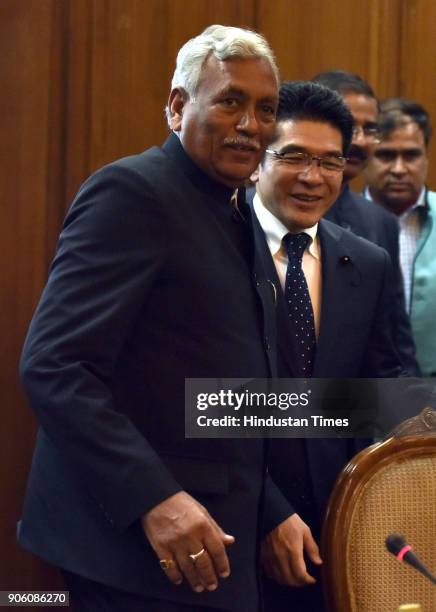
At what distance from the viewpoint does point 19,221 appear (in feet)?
7.32

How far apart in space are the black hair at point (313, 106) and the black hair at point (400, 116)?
710 millimetres

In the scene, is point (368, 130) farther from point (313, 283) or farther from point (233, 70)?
point (233, 70)

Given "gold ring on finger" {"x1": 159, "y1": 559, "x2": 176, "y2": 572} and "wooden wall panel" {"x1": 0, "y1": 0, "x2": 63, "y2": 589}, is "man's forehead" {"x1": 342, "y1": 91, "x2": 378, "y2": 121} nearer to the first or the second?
"wooden wall panel" {"x1": 0, "y1": 0, "x2": 63, "y2": 589}

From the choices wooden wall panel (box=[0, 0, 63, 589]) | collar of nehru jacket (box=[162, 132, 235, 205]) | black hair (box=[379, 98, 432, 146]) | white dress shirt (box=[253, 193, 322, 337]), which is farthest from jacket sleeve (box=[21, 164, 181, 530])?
black hair (box=[379, 98, 432, 146])

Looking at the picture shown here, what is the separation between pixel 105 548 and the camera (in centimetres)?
160

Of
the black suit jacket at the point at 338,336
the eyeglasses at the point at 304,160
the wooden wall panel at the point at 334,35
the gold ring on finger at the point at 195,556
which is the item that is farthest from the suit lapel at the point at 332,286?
the wooden wall panel at the point at 334,35

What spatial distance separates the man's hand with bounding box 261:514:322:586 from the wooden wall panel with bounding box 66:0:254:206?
0.88 m

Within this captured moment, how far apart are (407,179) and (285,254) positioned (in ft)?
2.86

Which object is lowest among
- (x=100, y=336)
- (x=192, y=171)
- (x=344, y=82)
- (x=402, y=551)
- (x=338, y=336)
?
(x=402, y=551)

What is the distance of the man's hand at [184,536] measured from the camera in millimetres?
1482

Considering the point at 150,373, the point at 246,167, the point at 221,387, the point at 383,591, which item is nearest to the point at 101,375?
the point at 150,373

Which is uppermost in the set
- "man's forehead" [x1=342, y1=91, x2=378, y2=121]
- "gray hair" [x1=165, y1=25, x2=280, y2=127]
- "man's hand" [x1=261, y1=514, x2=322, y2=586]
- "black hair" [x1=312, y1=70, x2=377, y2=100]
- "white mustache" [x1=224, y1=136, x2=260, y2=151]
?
"gray hair" [x1=165, y1=25, x2=280, y2=127]

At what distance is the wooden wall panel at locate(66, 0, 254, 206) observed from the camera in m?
2.35

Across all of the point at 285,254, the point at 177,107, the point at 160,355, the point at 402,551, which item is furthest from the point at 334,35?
the point at 402,551
